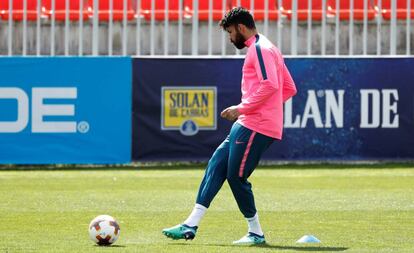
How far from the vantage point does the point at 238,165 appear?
9.40 meters

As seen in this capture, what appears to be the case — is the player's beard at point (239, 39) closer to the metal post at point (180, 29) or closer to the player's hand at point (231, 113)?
the player's hand at point (231, 113)

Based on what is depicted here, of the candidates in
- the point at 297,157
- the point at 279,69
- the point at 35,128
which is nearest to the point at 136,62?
the point at 35,128

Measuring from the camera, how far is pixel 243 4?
Answer: 21.5 meters

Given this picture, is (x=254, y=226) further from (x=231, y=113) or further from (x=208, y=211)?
(x=208, y=211)

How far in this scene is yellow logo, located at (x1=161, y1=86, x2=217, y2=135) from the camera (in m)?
20.0

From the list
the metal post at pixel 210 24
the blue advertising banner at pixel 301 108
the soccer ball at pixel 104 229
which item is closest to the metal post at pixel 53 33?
the blue advertising banner at pixel 301 108

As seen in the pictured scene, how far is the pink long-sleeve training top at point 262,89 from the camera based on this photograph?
9.25 meters

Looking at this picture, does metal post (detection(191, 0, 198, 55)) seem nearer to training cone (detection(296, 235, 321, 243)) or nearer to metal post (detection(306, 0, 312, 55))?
metal post (detection(306, 0, 312, 55))

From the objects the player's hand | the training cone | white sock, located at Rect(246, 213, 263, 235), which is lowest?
the training cone

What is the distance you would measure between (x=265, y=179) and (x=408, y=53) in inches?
197

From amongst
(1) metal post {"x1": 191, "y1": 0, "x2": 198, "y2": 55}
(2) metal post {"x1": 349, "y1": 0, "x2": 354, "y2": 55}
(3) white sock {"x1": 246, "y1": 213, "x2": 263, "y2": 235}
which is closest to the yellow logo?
(1) metal post {"x1": 191, "y1": 0, "x2": 198, "y2": 55}

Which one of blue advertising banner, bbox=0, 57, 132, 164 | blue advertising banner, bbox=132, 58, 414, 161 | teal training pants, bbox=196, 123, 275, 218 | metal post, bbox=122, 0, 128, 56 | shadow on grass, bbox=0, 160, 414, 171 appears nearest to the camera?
teal training pants, bbox=196, 123, 275, 218

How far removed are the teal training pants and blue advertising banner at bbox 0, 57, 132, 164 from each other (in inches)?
410

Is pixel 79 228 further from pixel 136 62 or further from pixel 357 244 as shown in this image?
pixel 136 62
